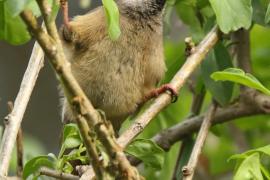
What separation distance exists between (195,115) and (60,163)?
1158 millimetres

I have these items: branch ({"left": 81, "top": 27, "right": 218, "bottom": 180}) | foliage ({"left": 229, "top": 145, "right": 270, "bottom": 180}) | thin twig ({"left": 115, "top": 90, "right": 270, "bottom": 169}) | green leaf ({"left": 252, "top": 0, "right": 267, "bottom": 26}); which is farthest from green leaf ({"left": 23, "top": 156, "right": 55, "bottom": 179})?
green leaf ({"left": 252, "top": 0, "right": 267, "bottom": 26})

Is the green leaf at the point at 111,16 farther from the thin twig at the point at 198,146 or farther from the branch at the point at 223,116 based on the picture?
the branch at the point at 223,116

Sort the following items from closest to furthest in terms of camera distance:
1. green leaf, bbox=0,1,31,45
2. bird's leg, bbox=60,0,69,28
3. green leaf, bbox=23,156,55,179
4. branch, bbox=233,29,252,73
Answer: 1. green leaf, bbox=0,1,31,45
2. green leaf, bbox=23,156,55,179
3. bird's leg, bbox=60,0,69,28
4. branch, bbox=233,29,252,73

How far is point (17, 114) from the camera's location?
276 cm

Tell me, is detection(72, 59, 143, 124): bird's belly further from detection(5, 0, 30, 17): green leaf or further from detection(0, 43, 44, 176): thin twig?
detection(5, 0, 30, 17): green leaf

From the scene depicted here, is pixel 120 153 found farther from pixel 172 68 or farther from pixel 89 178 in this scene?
pixel 172 68

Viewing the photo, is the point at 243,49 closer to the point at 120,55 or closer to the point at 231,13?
the point at 120,55

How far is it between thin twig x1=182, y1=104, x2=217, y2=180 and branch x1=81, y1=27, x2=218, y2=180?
0.20 metres

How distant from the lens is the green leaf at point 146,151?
280 centimetres

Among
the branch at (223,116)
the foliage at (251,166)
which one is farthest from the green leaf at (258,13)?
the foliage at (251,166)

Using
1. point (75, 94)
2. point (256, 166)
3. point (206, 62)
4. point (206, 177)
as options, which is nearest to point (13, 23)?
point (75, 94)

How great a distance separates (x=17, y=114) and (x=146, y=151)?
1.59ft

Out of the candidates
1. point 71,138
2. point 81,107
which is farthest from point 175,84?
point 81,107

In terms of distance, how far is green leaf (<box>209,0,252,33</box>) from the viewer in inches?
105
